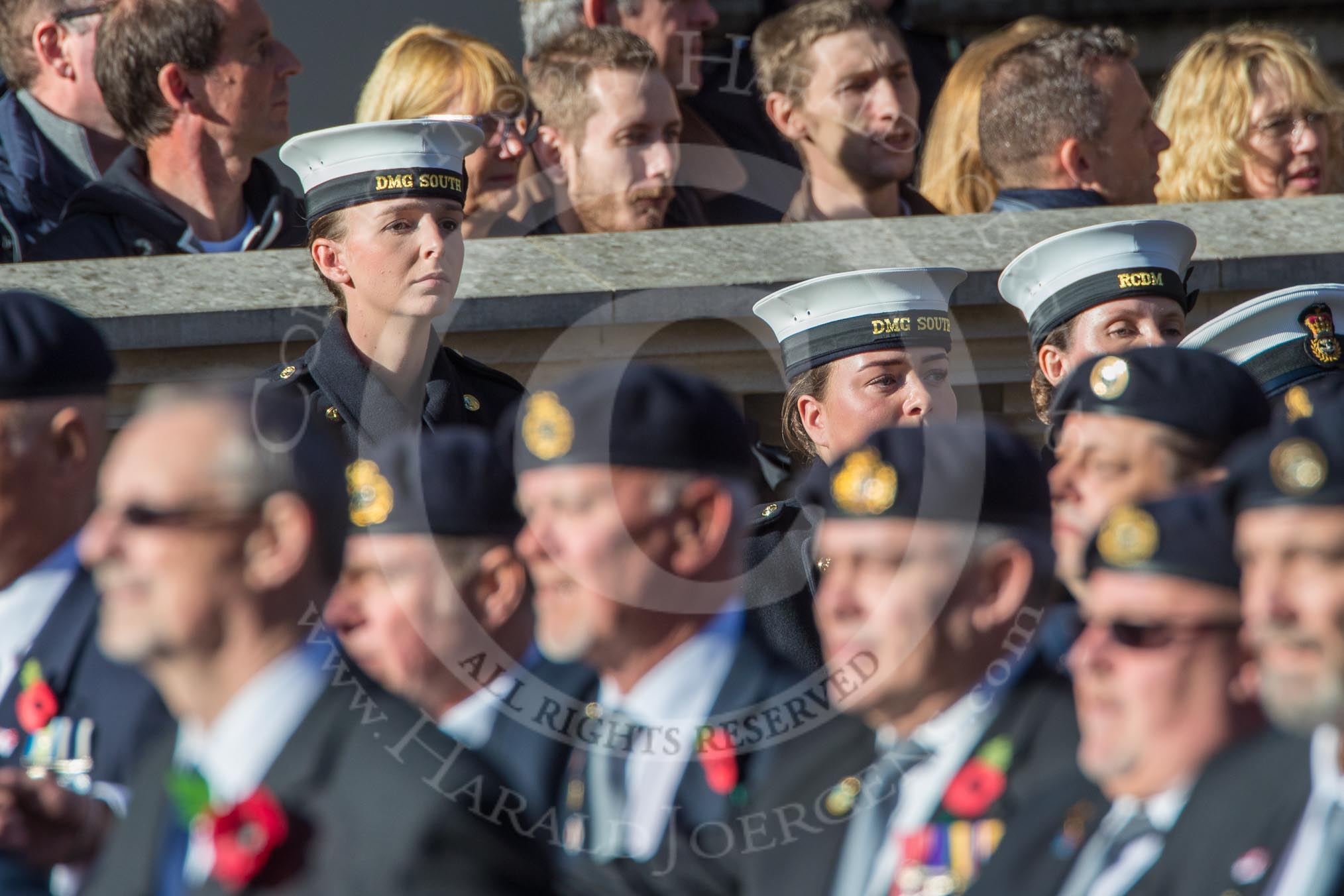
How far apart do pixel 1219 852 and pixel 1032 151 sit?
321 centimetres

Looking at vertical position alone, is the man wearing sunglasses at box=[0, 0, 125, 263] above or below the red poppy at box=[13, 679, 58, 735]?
above

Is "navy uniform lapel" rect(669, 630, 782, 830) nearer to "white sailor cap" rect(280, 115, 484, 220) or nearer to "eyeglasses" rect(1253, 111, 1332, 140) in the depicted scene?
"white sailor cap" rect(280, 115, 484, 220)

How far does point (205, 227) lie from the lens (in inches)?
201

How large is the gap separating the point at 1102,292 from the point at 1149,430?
4.13ft

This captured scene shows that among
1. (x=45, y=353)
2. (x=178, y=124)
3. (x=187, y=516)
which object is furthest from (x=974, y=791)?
(x=178, y=124)

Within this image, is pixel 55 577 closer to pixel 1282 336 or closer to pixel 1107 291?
pixel 1107 291

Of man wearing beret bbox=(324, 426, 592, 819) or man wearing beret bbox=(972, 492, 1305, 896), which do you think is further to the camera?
man wearing beret bbox=(324, 426, 592, 819)

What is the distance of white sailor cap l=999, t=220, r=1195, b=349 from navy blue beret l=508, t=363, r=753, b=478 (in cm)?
161

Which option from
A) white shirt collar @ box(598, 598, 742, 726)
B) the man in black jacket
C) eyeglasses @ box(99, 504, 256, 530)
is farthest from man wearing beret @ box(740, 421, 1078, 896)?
the man in black jacket

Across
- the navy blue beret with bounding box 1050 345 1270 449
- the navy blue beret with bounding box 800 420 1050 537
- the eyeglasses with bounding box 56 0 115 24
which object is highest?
the eyeglasses with bounding box 56 0 115 24

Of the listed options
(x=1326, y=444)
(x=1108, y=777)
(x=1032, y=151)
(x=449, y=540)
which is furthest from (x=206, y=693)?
Answer: (x=1032, y=151)

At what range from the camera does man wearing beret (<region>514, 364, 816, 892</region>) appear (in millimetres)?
2686

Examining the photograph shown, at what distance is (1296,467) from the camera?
230 centimetres

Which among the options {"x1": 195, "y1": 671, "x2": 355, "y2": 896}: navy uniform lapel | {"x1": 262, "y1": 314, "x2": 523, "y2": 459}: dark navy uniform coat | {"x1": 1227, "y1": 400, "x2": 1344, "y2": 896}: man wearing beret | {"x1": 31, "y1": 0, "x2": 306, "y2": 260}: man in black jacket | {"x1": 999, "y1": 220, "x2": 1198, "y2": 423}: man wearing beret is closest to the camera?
{"x1": 1227, "y1": 400, "x2": 1344, "y2": 896}: man wearing beret
